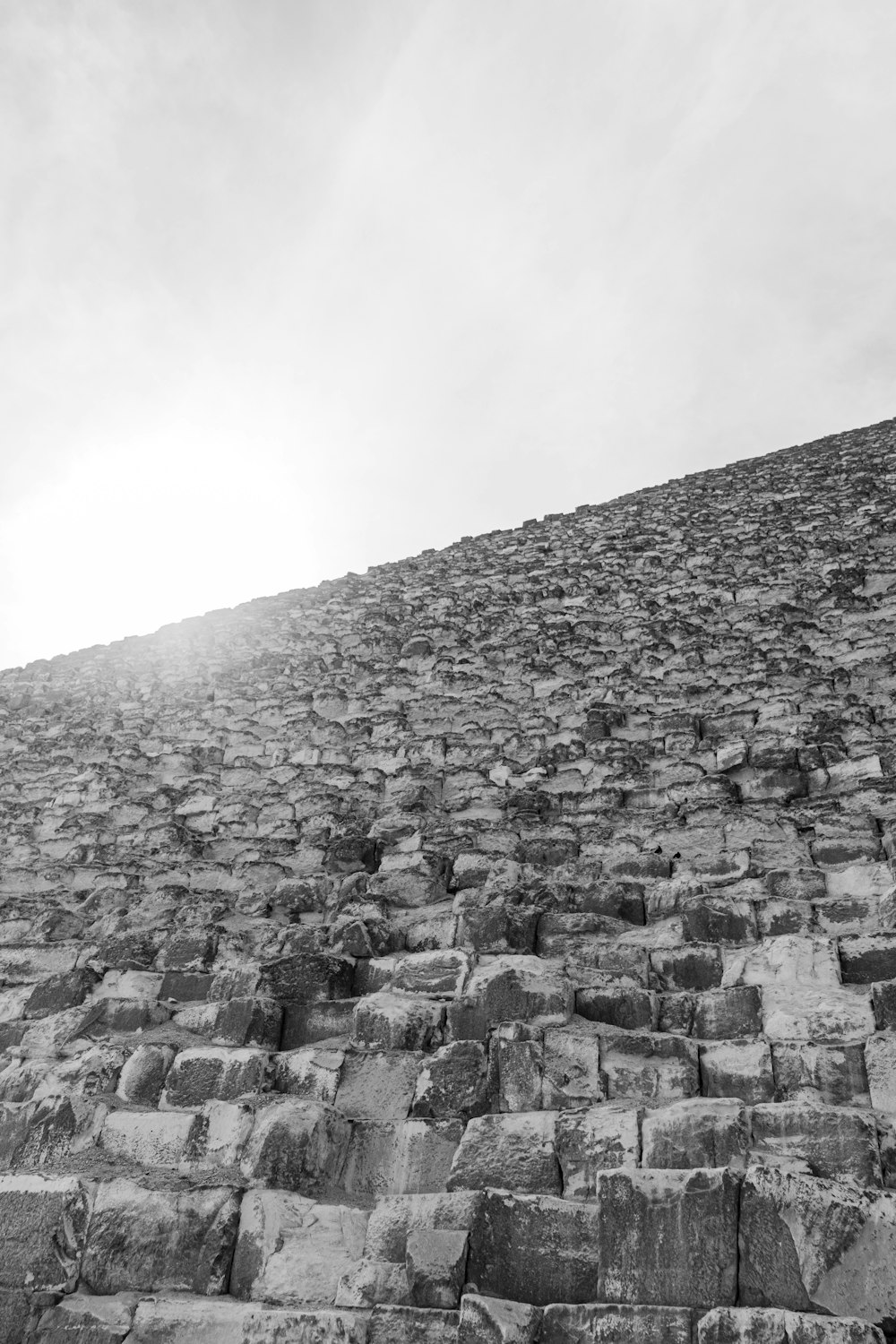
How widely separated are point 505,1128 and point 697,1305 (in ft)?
2.73

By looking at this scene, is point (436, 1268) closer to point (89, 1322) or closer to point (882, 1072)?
point (89, 1322)

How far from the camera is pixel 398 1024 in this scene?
3709mm

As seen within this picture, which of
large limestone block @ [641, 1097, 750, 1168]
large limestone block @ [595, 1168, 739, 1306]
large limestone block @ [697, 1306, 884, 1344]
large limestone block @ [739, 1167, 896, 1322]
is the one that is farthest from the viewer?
large limestone block @ [641, 1097, 750, 1168]

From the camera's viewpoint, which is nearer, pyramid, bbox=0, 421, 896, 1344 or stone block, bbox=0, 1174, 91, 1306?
pyramid, bbox=0, 421, 896, 1344

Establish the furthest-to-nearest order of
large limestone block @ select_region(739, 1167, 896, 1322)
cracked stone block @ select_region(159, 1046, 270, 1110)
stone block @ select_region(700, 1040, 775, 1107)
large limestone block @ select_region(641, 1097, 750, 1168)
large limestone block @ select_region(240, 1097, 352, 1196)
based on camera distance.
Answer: cracked stone block @ select_region(159, 1046, 270, 1110)
large limestone block @ select_region(240, 1097, 352, 1196)
stone block @ select_region(700, 1040, 775, 1107)
large limestone block @ select_region(641, 1097, 750, 1168)
large limestone block @ select_region(739, 1167, 896, 1322)

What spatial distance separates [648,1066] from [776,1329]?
1.06 metres

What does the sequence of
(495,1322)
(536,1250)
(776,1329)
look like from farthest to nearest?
(536,1250), (495,1322), (776,1329)

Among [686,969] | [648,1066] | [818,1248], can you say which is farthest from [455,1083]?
[818,1248]

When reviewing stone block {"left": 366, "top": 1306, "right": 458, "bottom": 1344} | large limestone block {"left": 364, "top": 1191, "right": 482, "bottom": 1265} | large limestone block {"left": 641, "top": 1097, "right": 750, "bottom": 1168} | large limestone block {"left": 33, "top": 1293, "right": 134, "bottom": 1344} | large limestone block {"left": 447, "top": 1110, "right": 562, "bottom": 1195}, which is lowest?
large limestone block {"left": 33, "top": 1293, "right": 134, "bottom": 1344}

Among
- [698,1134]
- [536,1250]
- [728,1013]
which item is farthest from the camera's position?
[728,1013]

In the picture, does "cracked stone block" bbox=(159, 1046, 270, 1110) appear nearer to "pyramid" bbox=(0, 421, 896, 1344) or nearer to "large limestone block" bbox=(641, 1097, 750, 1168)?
"pyramid" bbox=(0, 421, 896, 1344)

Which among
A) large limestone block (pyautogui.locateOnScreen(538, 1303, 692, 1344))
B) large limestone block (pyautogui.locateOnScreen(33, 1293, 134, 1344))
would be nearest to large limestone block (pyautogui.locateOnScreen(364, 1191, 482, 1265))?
large limestone block (pyautogui.locateOnScreen(538, 1303, 692, 1344))

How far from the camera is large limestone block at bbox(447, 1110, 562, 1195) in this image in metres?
2.94

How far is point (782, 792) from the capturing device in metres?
5.12
